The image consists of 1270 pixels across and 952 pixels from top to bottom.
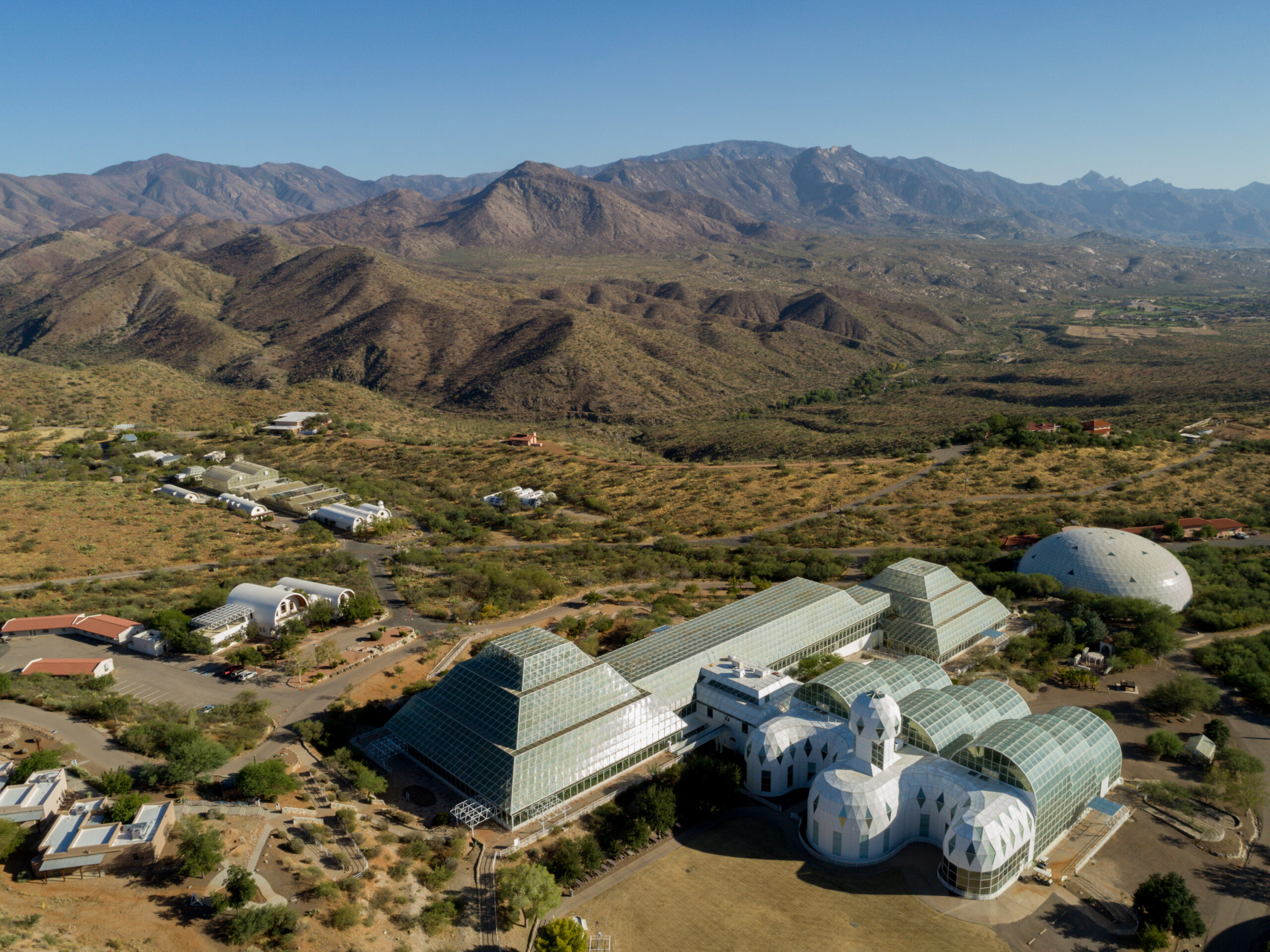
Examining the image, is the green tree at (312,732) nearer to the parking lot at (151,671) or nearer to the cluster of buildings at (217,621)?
the parking lot at (151,671)

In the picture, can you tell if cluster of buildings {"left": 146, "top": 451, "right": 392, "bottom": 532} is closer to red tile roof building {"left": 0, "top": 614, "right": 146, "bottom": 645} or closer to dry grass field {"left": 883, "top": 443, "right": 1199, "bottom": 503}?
red tile roof building {"left": 0, "top": 614, "right": 146, "bottom": 645}

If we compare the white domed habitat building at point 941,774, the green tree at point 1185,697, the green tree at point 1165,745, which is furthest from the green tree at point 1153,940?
the green tree at point 1185,697

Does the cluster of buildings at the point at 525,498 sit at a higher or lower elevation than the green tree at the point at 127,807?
lower

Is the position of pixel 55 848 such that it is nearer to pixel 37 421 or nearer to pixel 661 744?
pixel 661 744

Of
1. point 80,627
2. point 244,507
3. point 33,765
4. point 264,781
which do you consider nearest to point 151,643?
point 80,627

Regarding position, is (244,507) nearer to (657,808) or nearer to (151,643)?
(151,643)
